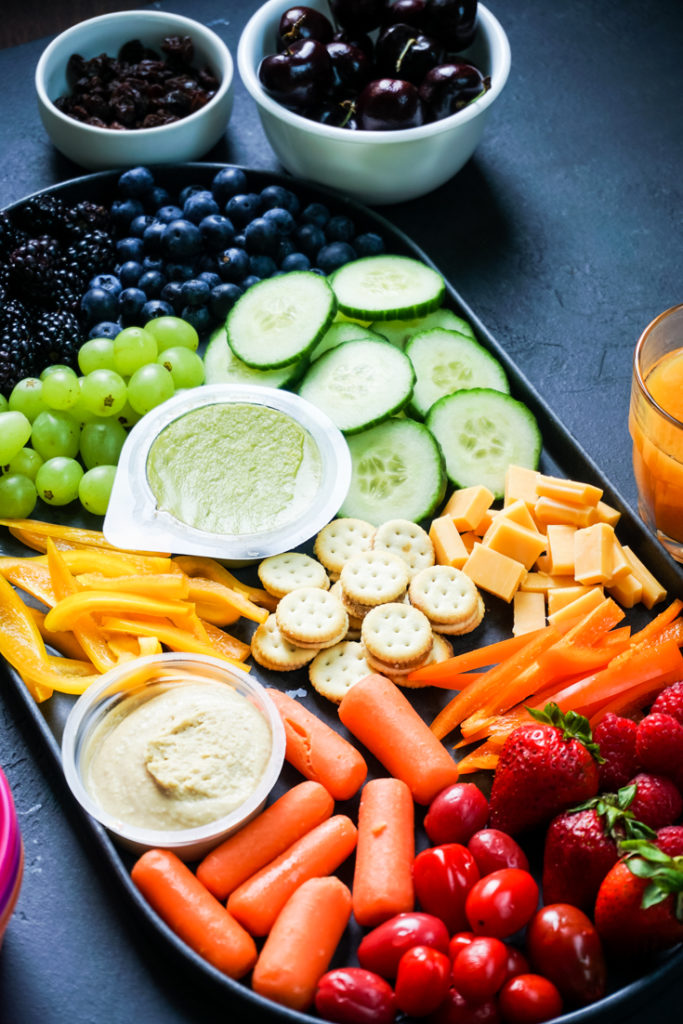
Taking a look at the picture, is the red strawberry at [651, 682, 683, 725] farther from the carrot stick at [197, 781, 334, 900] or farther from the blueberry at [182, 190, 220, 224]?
the blueberry at [182, 190, 220, 224]

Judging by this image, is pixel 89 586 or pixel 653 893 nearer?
pixel 653 893

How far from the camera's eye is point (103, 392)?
1.98 meters

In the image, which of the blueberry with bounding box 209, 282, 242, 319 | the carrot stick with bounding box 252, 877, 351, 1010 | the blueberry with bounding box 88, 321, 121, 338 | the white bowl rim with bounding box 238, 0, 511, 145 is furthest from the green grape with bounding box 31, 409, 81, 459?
the carrot stick with bounding box 252, 877, 351, 1010

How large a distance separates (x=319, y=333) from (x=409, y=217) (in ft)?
2.10

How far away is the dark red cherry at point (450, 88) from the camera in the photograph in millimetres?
2254

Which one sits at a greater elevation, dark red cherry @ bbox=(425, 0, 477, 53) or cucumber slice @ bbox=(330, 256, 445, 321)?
dark red cherry @ bbox=(425, 0, 477, 53)

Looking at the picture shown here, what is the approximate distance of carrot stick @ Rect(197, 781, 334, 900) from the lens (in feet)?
4.90

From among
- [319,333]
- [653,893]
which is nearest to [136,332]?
[319,333]

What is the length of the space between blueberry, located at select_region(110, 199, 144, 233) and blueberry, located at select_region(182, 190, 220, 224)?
117mm

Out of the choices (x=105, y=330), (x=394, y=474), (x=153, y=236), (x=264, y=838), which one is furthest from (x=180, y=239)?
(x=264, y=838)

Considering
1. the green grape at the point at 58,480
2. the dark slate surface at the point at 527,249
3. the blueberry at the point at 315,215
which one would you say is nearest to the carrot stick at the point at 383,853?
the dark slate surface at the point at 527,249

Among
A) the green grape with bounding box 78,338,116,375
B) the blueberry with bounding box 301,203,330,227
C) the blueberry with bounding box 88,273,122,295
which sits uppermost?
the blueberry with bounding box 301,203,330,227

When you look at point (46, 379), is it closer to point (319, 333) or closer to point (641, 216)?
point (319, 333)

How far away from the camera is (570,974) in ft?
4.40
